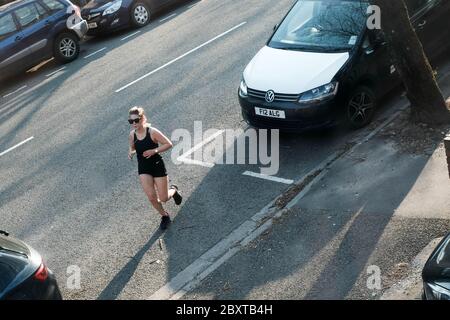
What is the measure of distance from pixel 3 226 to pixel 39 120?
4152 millimetres

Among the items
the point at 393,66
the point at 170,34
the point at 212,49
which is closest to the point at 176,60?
the point at 212,49

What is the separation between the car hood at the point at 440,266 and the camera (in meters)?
5.27

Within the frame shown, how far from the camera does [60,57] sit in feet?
54.5

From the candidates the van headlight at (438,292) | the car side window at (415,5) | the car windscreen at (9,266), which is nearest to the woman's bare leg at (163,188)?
the car windscreen at (9,266)

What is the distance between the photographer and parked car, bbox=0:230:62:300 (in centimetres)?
606

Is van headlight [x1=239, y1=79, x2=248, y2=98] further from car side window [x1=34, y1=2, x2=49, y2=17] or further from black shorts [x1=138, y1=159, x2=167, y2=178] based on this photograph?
car side window [x1=34, y1=2, x2=49, y2=17]

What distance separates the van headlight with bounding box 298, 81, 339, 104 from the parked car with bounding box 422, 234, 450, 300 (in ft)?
13.3

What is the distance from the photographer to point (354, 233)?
755 cm

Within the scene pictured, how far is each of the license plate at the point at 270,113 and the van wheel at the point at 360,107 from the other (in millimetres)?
999

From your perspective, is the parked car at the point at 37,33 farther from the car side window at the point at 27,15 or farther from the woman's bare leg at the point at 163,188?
the woman's bare leg at the point at 163,188

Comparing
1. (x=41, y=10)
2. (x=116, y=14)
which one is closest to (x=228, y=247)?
(x=41, y=10)

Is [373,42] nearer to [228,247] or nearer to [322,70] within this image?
[322,70]

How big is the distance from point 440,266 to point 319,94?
440 centimetres
